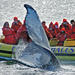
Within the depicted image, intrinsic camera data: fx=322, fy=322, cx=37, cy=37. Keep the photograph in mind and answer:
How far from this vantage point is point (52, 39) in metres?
12.0

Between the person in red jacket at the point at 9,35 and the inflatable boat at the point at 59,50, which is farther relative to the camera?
the person in red jacket at the point at 9,35

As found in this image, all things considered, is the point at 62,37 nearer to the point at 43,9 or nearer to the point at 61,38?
the point at 61,38

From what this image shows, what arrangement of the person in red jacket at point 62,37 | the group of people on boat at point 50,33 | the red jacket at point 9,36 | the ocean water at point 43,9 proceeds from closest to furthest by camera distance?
the group of people on boat at point 50,33, the person in red jacket at point 62,37, the red jacket at point 9,36, the ocean water at point 43,9

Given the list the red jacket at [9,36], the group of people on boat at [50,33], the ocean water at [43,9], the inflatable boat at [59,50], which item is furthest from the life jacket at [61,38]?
the ocean water at [43,9]

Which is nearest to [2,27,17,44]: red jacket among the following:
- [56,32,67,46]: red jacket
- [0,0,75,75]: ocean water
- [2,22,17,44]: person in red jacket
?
[2,22,17,44]: person in red jacket

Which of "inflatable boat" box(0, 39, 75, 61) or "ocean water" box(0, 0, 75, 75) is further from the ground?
"ocean water" box(0, 0, 75, 75)

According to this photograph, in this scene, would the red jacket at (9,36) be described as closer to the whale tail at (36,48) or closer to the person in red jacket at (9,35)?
the person in red jacket at (9,35)

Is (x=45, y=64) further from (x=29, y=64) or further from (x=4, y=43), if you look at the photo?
(x=4, y=43)

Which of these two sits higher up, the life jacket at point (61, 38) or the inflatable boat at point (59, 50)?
the life jacket at point (61, 38)

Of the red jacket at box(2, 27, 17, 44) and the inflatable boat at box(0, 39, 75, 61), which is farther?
the red jacket at box(2, 27, 17, 44)

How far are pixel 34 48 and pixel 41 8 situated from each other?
77.2ft

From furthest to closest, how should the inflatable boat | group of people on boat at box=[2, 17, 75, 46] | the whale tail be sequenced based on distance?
group of people on boat at box=[2, 17, 75, 46], the inflatable boat, the whale tail

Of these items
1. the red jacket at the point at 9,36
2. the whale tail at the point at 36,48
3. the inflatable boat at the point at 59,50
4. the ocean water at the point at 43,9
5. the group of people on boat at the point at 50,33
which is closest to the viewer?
the whale tail at the point at 36,48

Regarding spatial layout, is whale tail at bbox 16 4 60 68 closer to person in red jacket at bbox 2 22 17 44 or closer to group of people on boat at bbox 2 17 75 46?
group of people on boat at bbox 2 17 75 46
